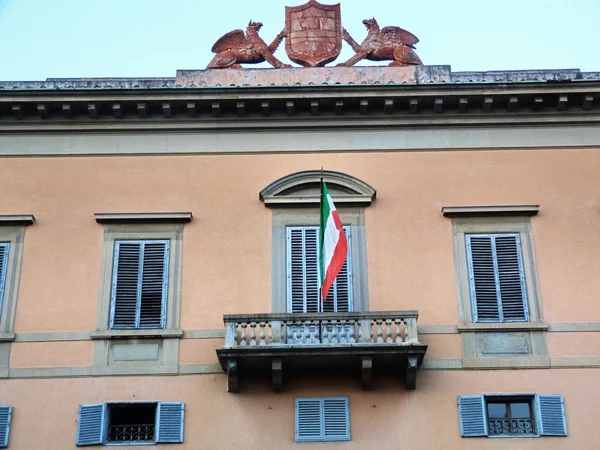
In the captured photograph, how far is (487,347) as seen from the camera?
20031 millimetres

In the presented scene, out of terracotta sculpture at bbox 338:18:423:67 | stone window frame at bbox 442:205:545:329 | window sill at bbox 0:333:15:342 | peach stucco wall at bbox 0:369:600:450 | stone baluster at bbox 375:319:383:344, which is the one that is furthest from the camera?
terracotta sculpture at bbox 338:18:423:67

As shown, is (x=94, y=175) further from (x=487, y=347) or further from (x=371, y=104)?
(x=487, y=347)

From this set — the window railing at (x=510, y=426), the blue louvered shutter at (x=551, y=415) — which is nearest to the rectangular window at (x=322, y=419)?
the window railing at (x=510, y=426)

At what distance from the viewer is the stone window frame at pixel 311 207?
20.8 m

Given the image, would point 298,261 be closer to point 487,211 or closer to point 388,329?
point 388,329

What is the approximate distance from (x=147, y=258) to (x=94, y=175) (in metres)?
2.22

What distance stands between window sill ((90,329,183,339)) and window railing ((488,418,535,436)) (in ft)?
19.3

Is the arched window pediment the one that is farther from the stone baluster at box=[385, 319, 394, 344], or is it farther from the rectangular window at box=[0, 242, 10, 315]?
the rectangular window at box=[0, 242, 10, 315]

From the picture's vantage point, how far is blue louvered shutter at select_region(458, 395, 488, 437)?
19.1m

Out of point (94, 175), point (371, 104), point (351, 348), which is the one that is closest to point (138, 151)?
point (94, 175)

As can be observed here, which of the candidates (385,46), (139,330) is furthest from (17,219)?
(385,46)

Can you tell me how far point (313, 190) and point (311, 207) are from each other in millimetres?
392

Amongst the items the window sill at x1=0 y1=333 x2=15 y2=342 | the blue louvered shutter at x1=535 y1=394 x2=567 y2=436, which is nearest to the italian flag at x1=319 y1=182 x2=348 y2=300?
the blue louvered shutter at x1=535 y1=394 x2=567 y2=436

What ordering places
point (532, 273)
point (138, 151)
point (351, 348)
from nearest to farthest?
point (351, 348) < point (532, 273) < point (138, 151)
